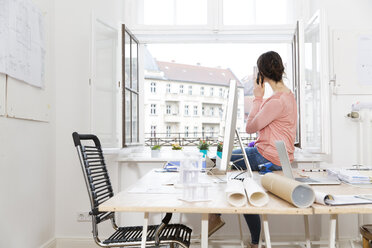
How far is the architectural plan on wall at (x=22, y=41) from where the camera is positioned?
2.30 metres

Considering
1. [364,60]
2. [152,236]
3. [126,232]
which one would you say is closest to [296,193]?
[152,236]

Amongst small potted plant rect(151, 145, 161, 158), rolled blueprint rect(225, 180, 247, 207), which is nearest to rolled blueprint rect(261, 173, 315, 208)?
rolled blueprint rect(225, 180, 247, 207)

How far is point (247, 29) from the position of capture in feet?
11.1

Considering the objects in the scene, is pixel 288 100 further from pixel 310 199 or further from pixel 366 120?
pixel 310 199

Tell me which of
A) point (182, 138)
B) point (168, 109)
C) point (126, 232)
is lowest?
point (126, 232)

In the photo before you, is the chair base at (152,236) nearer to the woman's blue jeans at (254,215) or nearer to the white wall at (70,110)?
the woman's blue jeans at (254,215)

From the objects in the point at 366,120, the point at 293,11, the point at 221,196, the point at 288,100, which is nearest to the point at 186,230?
the point at 221,196

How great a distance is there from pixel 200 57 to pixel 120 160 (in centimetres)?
182

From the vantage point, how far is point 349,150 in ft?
10.7

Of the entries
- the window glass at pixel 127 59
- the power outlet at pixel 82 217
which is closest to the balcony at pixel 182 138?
the window glass at pixel 127 59

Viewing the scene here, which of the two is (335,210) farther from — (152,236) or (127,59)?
(127,59)

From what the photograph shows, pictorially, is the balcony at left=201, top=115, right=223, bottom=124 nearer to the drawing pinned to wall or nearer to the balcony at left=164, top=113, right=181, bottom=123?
the balcony at left=164, top=113, right=181, bottom=123

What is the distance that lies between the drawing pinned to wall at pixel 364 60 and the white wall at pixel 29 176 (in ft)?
8.57

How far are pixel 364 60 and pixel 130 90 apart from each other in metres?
2.02
